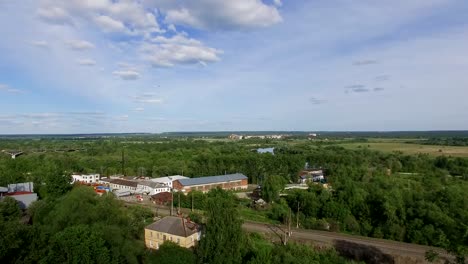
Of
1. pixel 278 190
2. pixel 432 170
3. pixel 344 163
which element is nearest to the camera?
pixel 278 190

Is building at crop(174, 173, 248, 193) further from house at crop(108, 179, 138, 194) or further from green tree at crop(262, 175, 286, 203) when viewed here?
green tree at crop(262, 175, 286, 203)

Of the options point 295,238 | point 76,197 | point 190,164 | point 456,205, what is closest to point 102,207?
point 76,197

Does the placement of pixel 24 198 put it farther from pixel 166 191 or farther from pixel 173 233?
pixel 173 233

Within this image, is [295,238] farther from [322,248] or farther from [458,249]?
[458,249]

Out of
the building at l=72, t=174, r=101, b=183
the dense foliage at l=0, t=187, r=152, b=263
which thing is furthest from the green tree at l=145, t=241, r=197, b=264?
the building at l=72, t=174, r=101, b=183

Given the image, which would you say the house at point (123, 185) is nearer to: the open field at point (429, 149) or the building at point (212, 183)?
the building at point (212, 183)
